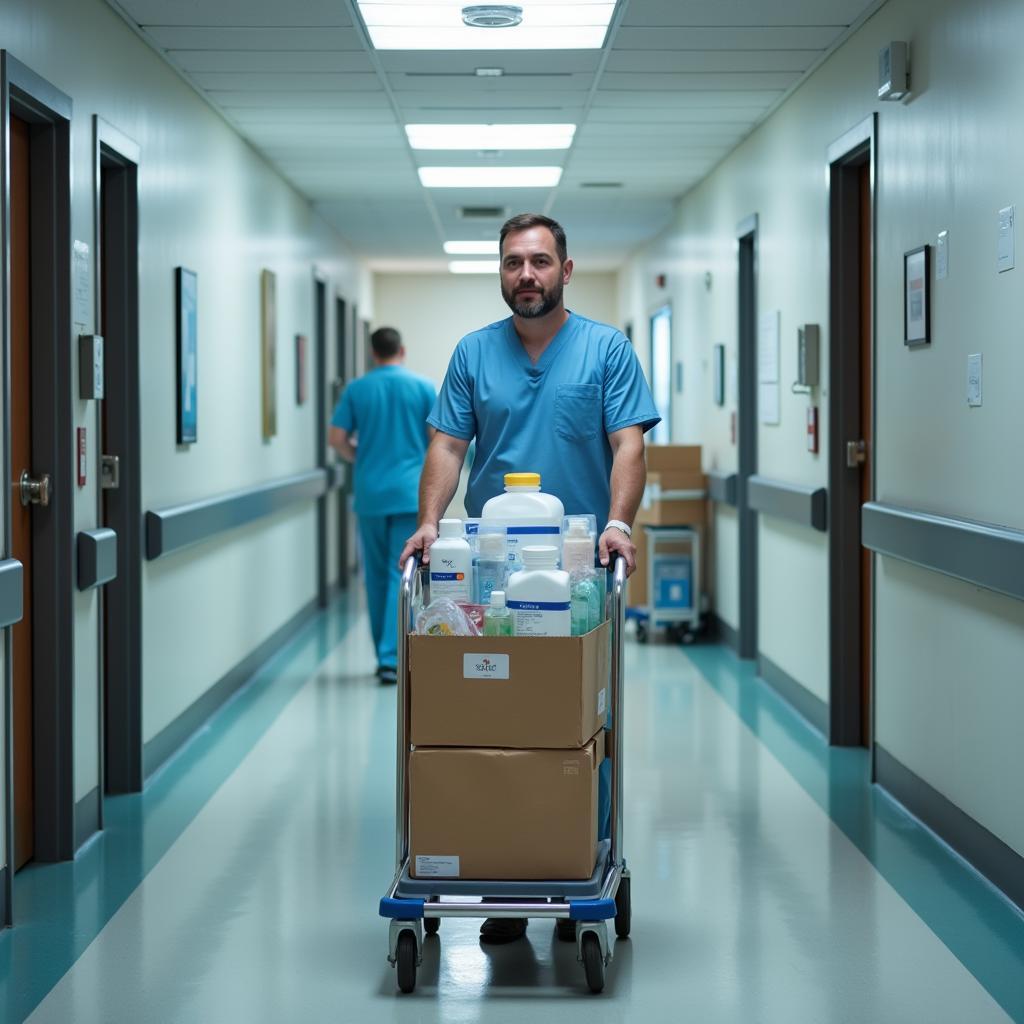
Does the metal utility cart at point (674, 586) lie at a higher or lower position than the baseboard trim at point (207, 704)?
higher

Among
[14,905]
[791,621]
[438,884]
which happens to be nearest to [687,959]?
[438,884]

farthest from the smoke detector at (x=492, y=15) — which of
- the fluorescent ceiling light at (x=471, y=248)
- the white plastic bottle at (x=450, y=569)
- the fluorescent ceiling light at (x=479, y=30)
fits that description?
the fluorescent ceiling light at (x=471, y=248)

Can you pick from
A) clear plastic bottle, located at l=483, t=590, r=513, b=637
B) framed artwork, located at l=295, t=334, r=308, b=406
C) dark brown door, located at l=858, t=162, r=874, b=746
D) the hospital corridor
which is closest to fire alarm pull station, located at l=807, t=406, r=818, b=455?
the hospital corridor

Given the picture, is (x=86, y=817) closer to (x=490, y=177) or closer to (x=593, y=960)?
(x=593, y=960)

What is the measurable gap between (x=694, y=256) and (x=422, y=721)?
678 cm

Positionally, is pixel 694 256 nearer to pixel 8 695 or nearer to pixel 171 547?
pixel 171 547

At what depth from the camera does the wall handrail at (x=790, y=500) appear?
5.68m

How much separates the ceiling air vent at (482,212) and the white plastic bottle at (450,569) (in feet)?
24.6

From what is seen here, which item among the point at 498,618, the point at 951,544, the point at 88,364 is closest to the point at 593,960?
the point at 498,618

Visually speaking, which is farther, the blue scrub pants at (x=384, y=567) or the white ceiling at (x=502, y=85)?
the blue scrub pants at (x=384, y=567)

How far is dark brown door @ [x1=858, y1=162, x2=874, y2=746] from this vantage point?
18.1ft

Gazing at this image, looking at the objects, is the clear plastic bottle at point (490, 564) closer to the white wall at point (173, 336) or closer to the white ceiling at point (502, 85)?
the white wall at point (173, 336)

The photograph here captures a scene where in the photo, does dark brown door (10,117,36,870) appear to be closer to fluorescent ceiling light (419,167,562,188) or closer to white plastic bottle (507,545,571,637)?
Result: white plastic bottle (507,545,571,637)

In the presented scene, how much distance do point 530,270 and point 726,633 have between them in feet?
16.7
